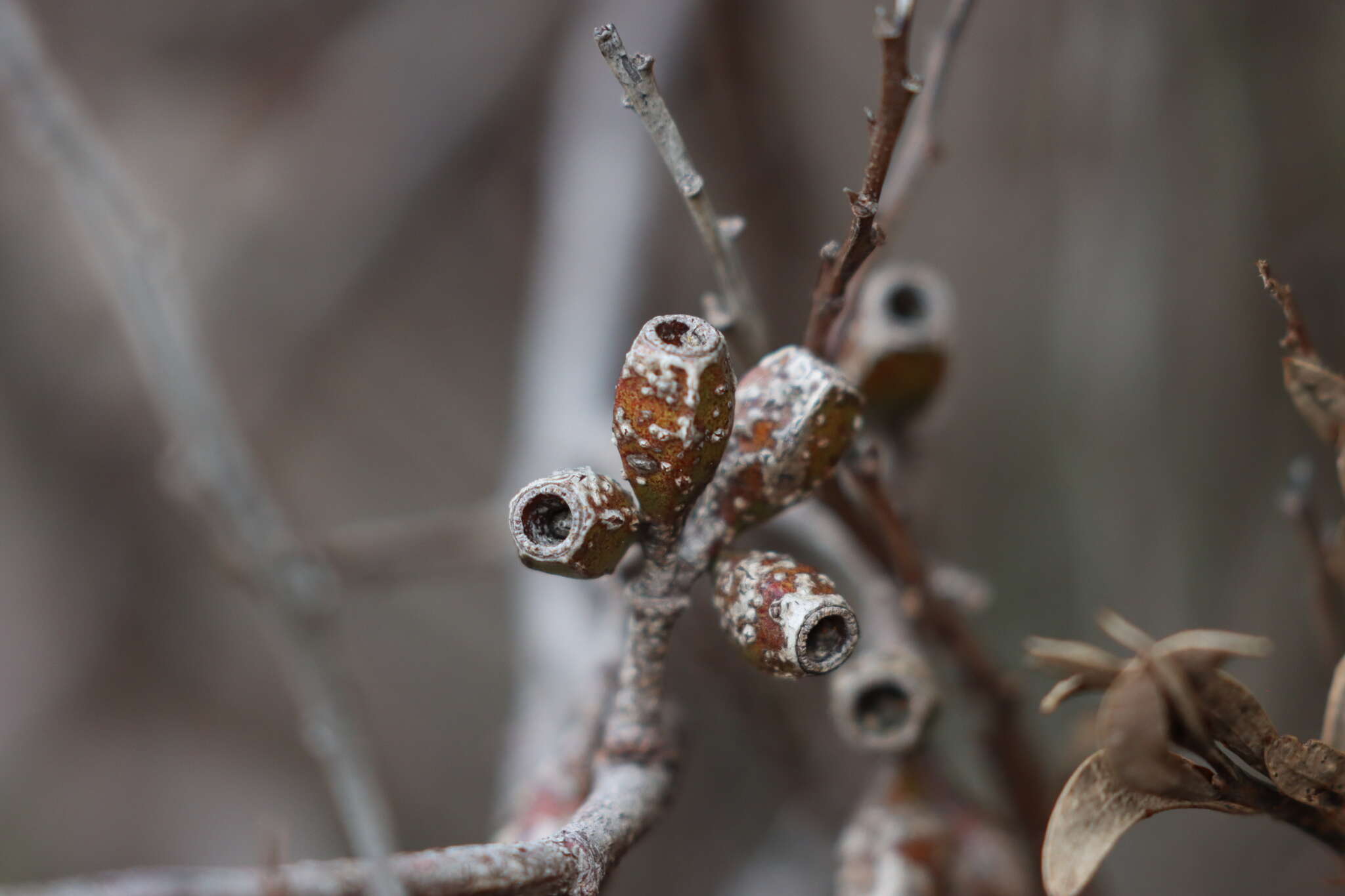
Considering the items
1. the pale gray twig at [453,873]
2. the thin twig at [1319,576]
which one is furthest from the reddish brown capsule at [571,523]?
the thin twig at [1319,576]

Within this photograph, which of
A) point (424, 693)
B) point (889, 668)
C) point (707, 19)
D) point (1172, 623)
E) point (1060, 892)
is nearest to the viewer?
point (1060, 892)

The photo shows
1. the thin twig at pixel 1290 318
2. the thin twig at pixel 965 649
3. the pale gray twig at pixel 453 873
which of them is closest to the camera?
the pale gray twig at pixel 453 873

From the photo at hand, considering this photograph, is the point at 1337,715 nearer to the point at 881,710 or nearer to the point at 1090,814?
the point at 1090,814

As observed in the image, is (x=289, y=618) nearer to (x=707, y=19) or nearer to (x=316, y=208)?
(x=707, y=19)

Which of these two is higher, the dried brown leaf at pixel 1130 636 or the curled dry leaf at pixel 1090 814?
the dried brown leaf at pixel 1130 636

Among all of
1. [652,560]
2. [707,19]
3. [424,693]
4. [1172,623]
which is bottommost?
[1172,623]

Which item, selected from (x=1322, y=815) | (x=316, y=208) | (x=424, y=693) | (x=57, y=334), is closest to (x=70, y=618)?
(x=57, y=334)

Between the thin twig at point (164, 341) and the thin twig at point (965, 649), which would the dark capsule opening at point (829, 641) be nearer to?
the thin twig at point (965, 649)
